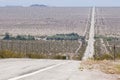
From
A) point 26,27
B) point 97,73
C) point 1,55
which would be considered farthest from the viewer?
point 26,27

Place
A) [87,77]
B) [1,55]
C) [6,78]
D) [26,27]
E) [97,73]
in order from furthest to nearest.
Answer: [26,27]
[1,55]
[97,73]
[87,77]
[6,78]

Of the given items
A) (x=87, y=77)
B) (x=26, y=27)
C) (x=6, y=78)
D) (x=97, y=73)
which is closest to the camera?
(x=6, y=78)

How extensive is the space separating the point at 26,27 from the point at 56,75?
163131 millimetres

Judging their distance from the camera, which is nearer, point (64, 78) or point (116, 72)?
point (64, 78)

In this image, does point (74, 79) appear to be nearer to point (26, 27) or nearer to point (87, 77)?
point (87, 77)

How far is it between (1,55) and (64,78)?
56.9 ft

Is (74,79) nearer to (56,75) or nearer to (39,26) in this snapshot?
(56,75)

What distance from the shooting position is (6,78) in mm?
15023

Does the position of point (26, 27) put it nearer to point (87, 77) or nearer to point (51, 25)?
point (51, 25)

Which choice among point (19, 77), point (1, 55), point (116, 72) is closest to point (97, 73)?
point (116, 72)

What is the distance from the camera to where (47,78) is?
15656mm

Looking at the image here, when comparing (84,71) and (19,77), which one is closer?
(19,77)

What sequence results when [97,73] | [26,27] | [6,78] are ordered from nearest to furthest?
1. [6,78]
2. [97,73]
3. [26,27]

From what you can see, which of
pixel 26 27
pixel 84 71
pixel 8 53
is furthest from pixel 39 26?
pixel 84 71
